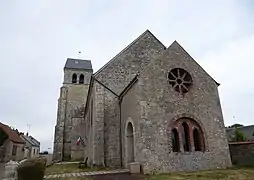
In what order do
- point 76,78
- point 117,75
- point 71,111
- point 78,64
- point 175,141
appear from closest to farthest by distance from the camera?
point 175,141, point 117,75, point 71,111, point 76,78, point 78,64

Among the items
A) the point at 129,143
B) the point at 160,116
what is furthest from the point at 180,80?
the point at 129,143

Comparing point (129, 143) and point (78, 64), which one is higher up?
point (78, 64)

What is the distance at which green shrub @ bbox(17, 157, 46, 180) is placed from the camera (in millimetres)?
7117

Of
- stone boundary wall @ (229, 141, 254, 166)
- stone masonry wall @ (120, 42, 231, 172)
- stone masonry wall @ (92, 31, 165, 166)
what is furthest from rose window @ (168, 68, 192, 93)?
stone masonry wall @ (92, 31, 165, 166)

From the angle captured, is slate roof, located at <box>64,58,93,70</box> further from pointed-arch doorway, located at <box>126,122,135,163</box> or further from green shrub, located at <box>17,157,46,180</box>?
green shrub, located at <box>17,157,46,180</box>

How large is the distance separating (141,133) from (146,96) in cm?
205

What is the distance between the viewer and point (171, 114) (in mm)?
11031

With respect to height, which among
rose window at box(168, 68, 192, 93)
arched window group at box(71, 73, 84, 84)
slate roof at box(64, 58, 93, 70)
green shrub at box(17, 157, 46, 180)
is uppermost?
slate roof at box(64, 58, 93, 70)

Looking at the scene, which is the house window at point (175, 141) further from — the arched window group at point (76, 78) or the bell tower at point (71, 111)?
the arched window group at point (76, 78)

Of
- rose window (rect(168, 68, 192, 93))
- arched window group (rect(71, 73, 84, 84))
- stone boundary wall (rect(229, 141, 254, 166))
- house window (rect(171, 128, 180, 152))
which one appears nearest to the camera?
house window (rect(171, 128, 180, 152))

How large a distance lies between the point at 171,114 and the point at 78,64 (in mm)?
30289

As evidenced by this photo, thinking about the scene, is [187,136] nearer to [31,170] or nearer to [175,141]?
[175,141]

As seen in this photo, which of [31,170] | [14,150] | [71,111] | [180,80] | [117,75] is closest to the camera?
[31,170]

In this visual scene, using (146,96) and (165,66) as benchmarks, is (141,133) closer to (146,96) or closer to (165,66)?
(146,96)
